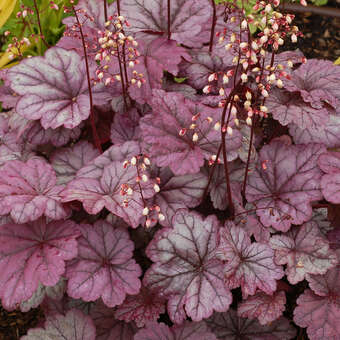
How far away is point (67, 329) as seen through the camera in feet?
5.26

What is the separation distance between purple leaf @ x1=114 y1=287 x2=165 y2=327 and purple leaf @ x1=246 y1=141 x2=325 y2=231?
454 mm

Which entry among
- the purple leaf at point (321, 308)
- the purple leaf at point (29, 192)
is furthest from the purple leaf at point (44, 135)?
the purple leaf at point (321, 308)

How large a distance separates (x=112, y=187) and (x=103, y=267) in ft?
0.86

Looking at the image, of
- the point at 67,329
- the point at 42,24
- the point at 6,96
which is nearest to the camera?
the point at 67,329

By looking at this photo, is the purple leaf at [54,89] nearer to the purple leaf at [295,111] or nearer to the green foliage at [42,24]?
the purple leaf at [295,111]

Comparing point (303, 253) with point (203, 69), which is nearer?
point (303, 253)

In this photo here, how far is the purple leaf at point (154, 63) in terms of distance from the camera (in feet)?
5.66

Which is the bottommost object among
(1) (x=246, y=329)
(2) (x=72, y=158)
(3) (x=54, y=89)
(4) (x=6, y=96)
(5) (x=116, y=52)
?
(1) (x=246, y=329)

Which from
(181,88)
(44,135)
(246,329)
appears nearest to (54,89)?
(44,135)

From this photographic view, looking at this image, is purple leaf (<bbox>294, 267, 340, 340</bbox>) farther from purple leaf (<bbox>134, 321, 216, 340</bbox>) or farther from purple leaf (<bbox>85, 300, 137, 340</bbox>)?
purple leaf (<bbox>85, 300, 137, 340</bbox>)

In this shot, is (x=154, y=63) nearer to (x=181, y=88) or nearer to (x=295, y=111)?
(x=181, y=88)

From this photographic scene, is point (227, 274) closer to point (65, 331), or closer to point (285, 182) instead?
point (285, 182)

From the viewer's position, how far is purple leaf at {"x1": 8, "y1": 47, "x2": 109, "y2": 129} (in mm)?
1684

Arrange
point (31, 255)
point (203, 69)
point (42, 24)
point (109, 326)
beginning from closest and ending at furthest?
point (31, 255)
point (109, 326)
point (203, 69)
point (42, 24)
